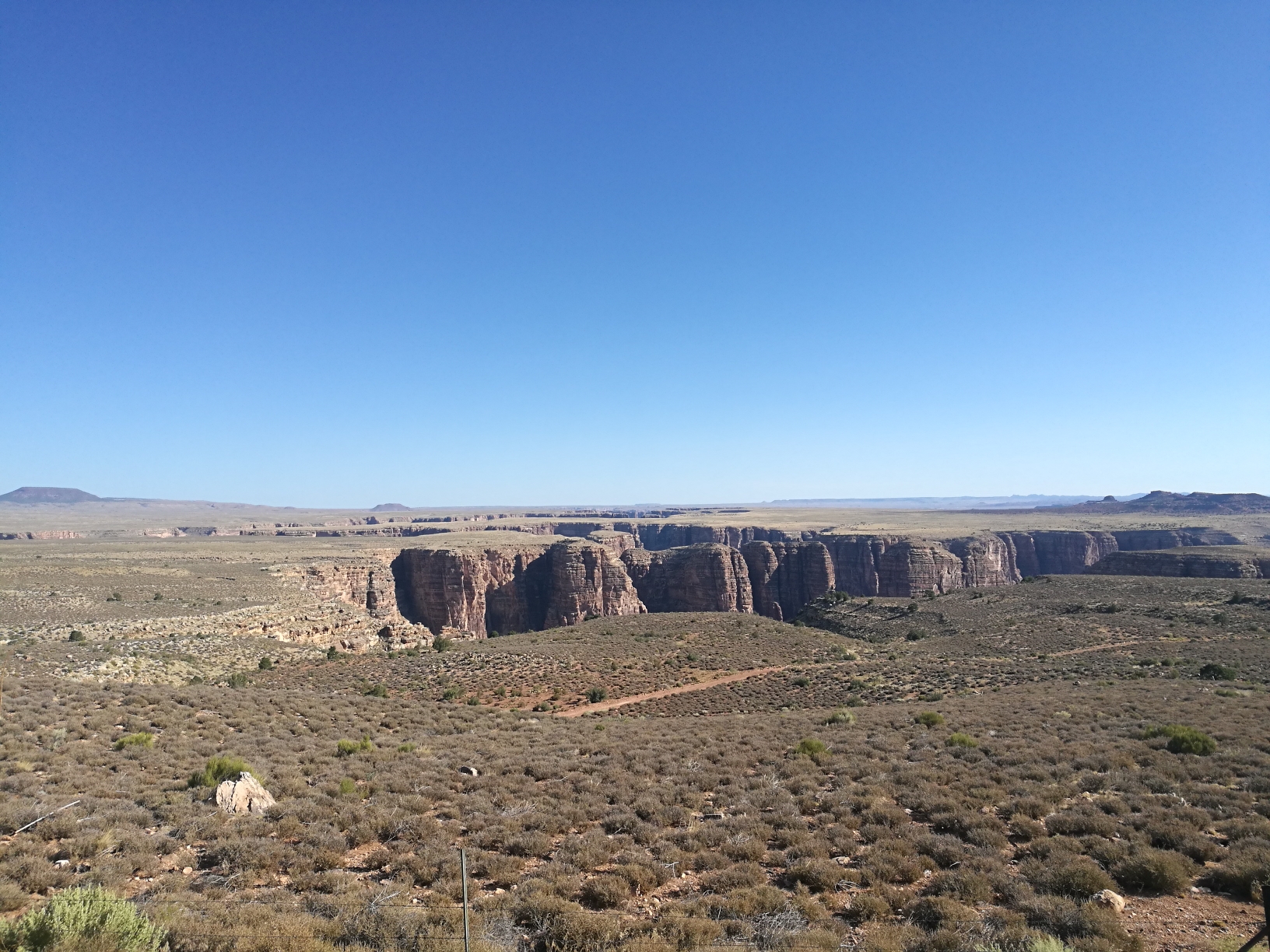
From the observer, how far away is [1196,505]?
156 metres

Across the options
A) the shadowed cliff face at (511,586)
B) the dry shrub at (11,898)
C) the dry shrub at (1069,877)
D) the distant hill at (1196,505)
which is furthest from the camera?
the distant hill at (1196,505)

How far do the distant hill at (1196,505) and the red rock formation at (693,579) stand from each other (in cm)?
13116

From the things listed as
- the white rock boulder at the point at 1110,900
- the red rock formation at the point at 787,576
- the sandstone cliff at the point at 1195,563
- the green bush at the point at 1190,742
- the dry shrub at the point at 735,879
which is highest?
the white rock boulder at the point at 1110,900

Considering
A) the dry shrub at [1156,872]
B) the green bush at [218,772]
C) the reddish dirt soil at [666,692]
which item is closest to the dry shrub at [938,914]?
the dry shrub at [1156,872]

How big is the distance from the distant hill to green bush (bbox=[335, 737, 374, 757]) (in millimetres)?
191408

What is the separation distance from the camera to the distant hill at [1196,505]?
147 m

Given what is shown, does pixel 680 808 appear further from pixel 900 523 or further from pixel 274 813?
pixel 900 523

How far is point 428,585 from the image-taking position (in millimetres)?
75625

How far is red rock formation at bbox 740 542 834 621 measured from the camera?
309 ft

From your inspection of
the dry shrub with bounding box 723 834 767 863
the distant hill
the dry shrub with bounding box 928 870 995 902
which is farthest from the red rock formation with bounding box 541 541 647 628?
the distant hill

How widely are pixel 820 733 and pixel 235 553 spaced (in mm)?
79607

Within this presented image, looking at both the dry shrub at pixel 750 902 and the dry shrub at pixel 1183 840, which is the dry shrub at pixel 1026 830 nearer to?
the dry shrub at pixel 1183 840

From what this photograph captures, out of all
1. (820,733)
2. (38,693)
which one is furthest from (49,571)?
(820,733)

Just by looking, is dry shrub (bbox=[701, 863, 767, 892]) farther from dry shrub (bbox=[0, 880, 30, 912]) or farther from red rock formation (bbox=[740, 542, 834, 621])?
red rock formation (bbox=[740, 542, 834, 621])
